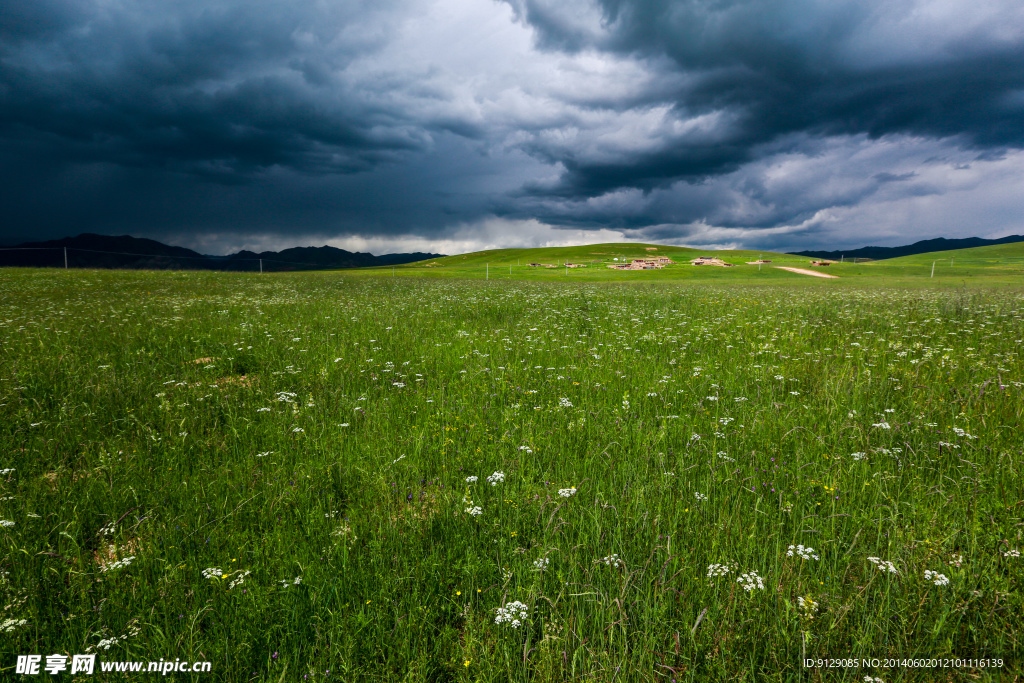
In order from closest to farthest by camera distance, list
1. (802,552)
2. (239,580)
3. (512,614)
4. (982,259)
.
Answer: (512,614)
(239,580)
(802,552)
(982,259)

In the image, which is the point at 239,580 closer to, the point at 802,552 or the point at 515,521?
the point at 515,521

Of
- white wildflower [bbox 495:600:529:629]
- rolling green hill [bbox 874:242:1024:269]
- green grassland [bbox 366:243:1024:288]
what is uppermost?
rolling green hill [bbox 874:242:1024:269]

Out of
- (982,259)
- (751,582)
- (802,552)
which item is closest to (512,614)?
(751,582)

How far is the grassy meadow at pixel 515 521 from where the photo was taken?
2.45 m

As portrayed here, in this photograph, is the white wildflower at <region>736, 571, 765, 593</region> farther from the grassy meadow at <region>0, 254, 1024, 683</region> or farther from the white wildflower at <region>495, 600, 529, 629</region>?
the white wildflower at <region>495, 600, 529, 629</region>

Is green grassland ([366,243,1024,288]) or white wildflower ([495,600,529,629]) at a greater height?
green grassland ([366,243,1024,288])

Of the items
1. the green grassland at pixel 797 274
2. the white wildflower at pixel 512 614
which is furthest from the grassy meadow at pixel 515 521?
the green grassland at pixel 797 274

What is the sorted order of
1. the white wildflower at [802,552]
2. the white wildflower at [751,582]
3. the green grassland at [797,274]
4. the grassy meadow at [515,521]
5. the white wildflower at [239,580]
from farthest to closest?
the green grassland at [797,274]
the white wildflower at [802,552]
the white wildflower at [239,580]
the white wildflower at [751,582]
the grassy meadow at [515,521]

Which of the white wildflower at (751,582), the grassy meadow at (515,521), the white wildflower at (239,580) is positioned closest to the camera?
the grassy meadow at (515,521)

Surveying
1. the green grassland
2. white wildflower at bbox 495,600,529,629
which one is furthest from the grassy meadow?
the green grassland

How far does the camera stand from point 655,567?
295 cm

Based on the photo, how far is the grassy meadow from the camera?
2445mm

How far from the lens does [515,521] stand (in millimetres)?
3494

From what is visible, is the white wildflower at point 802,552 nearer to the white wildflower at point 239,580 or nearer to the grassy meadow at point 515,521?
the grassy meadow at point 515,521
